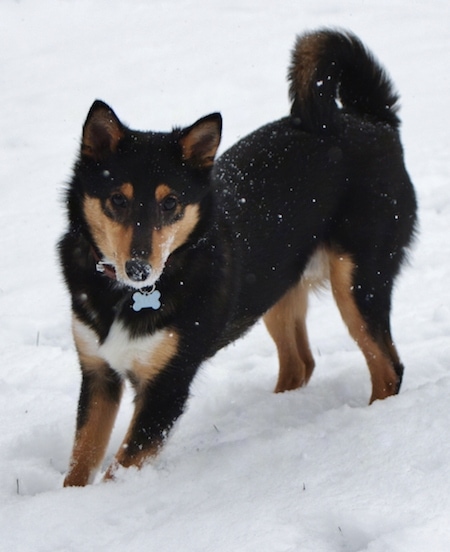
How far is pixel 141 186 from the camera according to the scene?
3.77m

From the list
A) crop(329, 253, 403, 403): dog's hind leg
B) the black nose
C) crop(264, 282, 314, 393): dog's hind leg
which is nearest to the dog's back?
crop(329, 253, 403, 403): dog's hind leg

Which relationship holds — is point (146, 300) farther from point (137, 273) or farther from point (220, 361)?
point (220, 361)

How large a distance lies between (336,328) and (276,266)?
1.63 metres

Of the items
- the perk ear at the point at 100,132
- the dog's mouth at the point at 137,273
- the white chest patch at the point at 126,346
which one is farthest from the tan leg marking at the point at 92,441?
the perk ear at the point at 100,132

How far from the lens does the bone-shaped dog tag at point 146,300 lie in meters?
3.90

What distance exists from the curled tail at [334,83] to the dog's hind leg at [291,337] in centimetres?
105

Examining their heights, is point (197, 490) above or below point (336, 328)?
above

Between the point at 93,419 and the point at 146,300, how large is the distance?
667mm

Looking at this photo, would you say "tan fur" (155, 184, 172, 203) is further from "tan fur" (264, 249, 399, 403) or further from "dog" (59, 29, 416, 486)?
"tan fur" (264, 249, 399, 403)

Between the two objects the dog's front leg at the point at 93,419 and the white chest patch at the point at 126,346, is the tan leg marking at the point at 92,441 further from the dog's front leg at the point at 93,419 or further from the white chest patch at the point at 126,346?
the white chest patch at the point at 126,346

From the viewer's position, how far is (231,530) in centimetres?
327

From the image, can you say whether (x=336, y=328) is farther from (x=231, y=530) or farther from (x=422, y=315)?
(x=231, y=530)

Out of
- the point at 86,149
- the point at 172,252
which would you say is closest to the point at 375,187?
the point at 172,252

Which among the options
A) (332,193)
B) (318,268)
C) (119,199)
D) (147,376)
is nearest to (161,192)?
(119,199)
